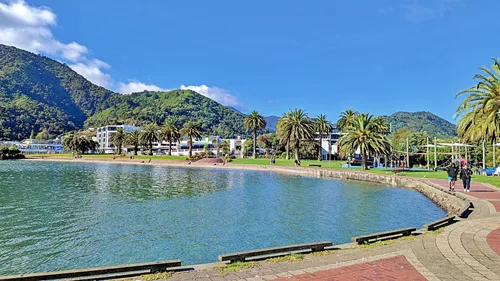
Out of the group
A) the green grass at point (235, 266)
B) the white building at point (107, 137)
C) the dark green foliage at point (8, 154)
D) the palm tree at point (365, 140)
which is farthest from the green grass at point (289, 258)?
the white building at point (107, 137)

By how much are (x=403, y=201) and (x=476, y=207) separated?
8.87 meters

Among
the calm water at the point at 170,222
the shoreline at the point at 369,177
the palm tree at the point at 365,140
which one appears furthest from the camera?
the palm tree at the point at 365,140

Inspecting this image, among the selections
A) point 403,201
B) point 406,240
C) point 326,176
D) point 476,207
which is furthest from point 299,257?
point 326,176

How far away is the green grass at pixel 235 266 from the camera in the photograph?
25.3 ft

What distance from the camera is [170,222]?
17.0m

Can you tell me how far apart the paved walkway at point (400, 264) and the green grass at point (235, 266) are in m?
0.16

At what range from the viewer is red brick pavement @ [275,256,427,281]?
7.08 meters

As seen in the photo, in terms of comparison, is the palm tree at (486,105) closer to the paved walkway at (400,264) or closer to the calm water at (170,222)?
the calm water at (170,222)

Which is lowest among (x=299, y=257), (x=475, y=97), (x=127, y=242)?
(x=127, y=242)

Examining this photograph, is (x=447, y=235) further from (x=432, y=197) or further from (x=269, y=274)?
(x=432, y=197)

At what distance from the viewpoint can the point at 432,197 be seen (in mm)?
25531

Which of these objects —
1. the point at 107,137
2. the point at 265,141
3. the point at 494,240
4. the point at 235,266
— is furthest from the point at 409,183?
the point at 107,137

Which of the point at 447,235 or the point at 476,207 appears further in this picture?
the point at 476,207

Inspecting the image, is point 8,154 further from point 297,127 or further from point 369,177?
point 369,177
